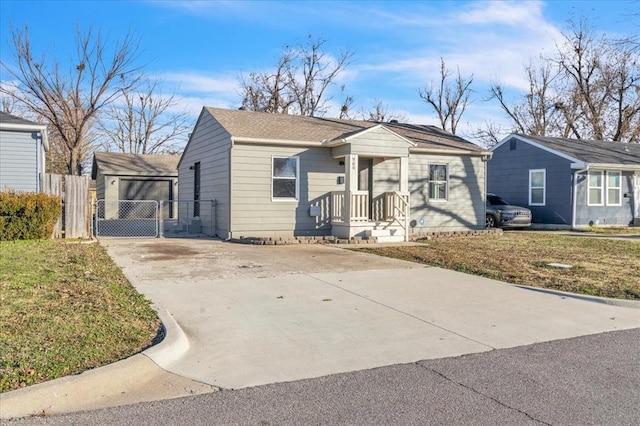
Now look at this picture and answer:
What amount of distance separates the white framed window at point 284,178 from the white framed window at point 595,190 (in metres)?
13.2

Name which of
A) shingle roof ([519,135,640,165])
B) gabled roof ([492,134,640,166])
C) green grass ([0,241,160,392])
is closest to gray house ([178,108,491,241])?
gabled roof ([492,134,640,166])

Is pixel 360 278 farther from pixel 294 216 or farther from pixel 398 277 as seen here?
pixel 294 216

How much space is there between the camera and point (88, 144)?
3525cm

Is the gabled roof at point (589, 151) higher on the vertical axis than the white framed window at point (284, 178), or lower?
higher

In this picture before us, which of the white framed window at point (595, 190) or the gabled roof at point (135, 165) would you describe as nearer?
the white framed window at point (595, 190)

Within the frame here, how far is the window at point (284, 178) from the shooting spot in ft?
49.2

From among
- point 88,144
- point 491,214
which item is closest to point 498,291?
point 491,214

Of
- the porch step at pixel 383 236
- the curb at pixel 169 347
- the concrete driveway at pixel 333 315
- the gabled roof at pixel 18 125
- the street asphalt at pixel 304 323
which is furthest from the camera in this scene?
the gabled roof at pixel 18 125

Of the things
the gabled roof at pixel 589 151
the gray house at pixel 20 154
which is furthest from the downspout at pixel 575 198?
the gray house at pixel 20 154

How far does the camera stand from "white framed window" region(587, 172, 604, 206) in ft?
70.5

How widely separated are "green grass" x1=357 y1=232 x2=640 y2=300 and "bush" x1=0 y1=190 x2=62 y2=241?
838 cm

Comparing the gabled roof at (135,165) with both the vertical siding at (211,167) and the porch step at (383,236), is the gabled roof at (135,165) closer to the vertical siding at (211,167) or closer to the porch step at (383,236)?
the vertical siding at (211,167)

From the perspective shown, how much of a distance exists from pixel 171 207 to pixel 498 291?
975 inches

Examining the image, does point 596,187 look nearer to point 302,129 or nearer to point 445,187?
point 445,187
